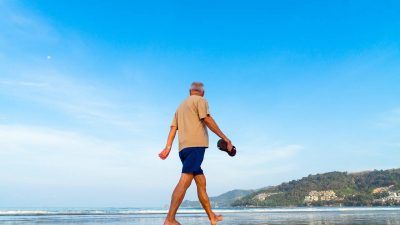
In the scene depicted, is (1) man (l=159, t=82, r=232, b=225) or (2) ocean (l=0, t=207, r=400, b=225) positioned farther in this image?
(2) ocean (l=0, t=207, r=400, b=225)

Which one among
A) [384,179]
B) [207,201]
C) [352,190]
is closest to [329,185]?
[352,190]

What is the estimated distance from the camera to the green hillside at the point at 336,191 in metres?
134

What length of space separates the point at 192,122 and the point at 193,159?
698mm

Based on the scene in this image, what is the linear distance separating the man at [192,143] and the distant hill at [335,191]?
128 m

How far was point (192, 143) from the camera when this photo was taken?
6250mm

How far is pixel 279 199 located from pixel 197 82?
161 meters

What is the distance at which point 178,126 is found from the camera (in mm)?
6668

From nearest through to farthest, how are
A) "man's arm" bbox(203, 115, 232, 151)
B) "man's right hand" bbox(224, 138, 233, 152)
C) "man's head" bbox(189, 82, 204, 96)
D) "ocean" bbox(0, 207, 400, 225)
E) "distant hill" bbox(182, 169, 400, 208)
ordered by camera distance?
"man's right hand" bbox(224, 138, 233, 152) < "man's arm" bbox(203, 115, 232, 151) < "man's head" bbox(189, 82, 204, 96) < "ocean" bbox(0, 207, 400, 225) < "distant hill" bbox(182, 169, 400, 208)

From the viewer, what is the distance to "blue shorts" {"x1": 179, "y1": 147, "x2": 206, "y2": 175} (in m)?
6.11

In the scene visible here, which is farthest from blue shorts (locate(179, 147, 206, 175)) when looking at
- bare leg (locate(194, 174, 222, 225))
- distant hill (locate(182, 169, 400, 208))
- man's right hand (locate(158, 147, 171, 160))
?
distant hill (locate(182, 169, 400, 208))

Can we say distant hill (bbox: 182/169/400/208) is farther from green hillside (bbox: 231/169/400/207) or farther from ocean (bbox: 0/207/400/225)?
ocean (bbox: 0/207/400/225)

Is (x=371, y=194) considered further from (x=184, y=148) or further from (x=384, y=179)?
(x=184, y=148)

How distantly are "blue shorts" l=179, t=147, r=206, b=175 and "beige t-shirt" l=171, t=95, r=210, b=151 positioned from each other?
0.09 metres

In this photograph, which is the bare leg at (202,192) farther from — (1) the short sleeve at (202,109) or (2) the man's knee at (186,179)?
(1) the short sleeve at (202,109)
